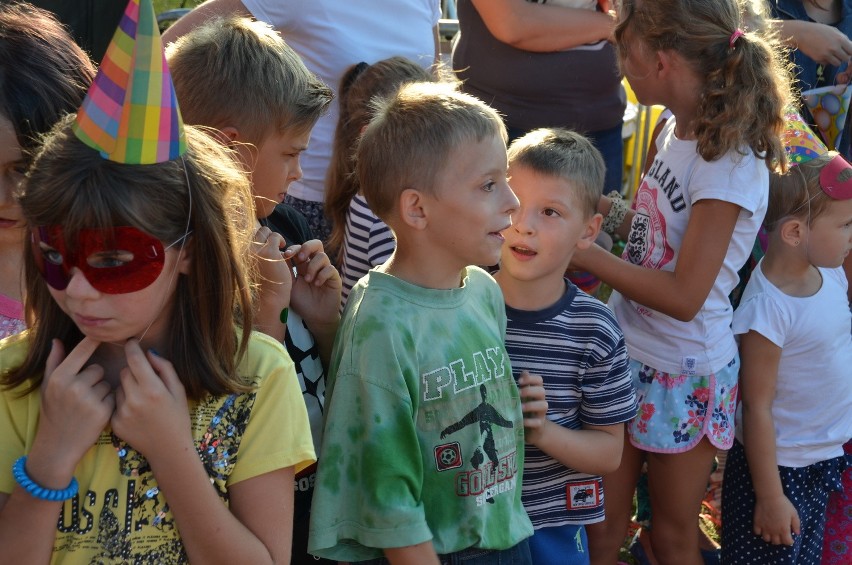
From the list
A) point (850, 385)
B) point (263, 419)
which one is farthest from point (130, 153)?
point (850, 385)

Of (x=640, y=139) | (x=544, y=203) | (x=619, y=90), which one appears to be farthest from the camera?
(x=640, y=139)

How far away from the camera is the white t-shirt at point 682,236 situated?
9.08 feet

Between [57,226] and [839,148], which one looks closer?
[57,226]

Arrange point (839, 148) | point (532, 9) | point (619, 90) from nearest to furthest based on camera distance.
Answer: point (532, 9)
point (619, 90)
point (839, 148)

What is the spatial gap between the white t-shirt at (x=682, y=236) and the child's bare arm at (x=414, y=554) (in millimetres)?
1278

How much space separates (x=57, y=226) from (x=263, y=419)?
52 cm

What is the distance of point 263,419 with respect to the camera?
1733 mm

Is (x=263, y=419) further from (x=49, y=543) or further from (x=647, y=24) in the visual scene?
(x=647, y=24)

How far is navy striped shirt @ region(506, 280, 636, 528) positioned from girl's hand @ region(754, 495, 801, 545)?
0.86 m

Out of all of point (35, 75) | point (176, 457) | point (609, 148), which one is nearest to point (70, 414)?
point (176, 457)

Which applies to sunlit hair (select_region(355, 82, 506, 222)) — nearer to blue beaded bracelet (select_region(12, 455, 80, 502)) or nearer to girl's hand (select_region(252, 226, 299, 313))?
girl's hand (select_region(252, 226, 299, 313))

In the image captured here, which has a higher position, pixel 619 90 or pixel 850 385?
pixel 619 90

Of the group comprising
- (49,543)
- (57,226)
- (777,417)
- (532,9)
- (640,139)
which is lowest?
(640,139)

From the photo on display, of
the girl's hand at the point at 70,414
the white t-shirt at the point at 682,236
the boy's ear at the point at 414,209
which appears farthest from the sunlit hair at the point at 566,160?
the girl's hand at the point at 70,414
